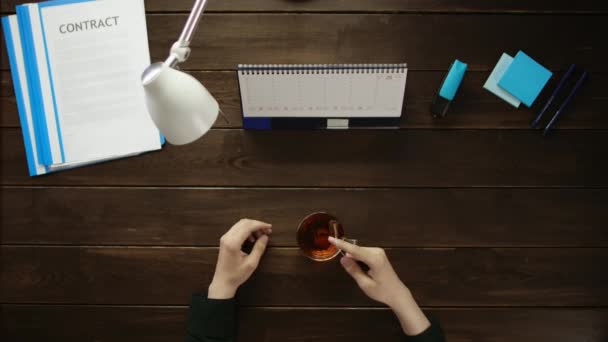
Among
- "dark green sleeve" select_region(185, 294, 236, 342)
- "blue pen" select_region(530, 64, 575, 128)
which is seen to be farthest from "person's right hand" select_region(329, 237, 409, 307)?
"blue pen" select_region(530, 64, 575, 128)

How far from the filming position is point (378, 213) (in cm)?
106

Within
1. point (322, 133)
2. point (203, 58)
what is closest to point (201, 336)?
point (322, 133)

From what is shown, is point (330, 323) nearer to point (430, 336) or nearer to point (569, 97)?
point (430, 336)

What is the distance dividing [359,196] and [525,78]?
1.74 ft

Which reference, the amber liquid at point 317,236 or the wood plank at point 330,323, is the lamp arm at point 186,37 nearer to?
the amber liquid at point 317,236

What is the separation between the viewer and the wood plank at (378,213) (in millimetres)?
1050

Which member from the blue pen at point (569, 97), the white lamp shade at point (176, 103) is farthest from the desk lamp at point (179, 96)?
the blue pen at point (569, 97)

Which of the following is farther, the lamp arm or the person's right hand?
the person's right hand

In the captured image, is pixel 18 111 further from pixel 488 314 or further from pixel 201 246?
pixel 488 314

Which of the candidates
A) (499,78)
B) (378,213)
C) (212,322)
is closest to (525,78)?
A: (499,78)

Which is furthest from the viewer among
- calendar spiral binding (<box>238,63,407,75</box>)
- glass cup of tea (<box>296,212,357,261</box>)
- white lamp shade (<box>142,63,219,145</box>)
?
glass cup of tea (<box>296,212,357,261</box>)

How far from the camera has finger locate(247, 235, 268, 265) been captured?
0.99 metres

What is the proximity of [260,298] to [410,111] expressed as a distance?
2.11ft

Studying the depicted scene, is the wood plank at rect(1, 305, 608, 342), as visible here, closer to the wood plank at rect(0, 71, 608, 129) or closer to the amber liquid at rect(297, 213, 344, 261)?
the amber liquid at rect(297, 213, 344, 261)
